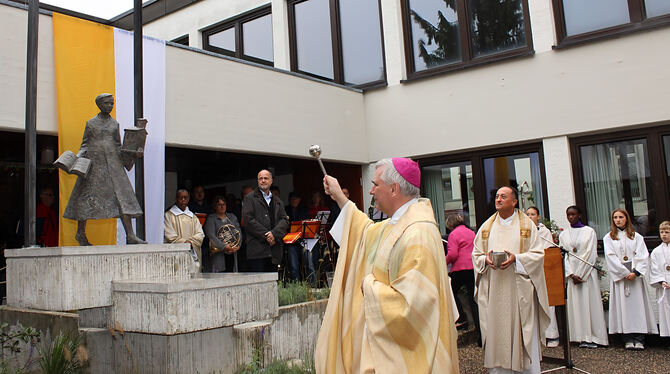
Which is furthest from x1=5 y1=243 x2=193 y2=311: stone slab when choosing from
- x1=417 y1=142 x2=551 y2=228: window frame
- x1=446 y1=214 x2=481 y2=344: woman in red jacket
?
x1=417 y1=142 x2=551 y2=228: window frame

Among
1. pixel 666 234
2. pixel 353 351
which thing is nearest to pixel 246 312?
pixel 353 351

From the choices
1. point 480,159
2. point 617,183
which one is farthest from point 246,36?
point 617,183

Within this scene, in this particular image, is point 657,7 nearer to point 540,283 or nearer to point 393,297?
point 540,283

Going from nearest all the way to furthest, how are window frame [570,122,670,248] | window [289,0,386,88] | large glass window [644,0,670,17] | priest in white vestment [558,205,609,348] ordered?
priest in white vestment [558,205,609,348], window frame [570,122,670,248], large glass window [644,0,670,17], window [289,0,386,88]

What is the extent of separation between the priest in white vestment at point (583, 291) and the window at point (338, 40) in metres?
5.43

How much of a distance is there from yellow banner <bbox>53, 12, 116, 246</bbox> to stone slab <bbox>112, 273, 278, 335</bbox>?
3068mm

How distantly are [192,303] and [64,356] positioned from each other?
3.92 ft

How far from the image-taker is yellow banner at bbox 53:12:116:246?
304 inches

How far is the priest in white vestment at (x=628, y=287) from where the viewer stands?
27.0ft

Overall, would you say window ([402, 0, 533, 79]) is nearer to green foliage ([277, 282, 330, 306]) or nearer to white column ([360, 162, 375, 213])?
white column ([360, 162, 375, 213])

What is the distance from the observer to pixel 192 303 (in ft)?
14.9

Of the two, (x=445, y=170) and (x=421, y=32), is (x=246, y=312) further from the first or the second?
(x=421, y=32)

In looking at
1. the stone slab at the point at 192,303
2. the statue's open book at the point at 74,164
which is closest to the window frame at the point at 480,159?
the stone slab at the point at 192,303

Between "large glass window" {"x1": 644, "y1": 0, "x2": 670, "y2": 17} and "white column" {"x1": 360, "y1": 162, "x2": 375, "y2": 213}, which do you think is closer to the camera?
"large glass window" {"x1": 644, "y1": 0, "x2": 670, "y2": 17}
